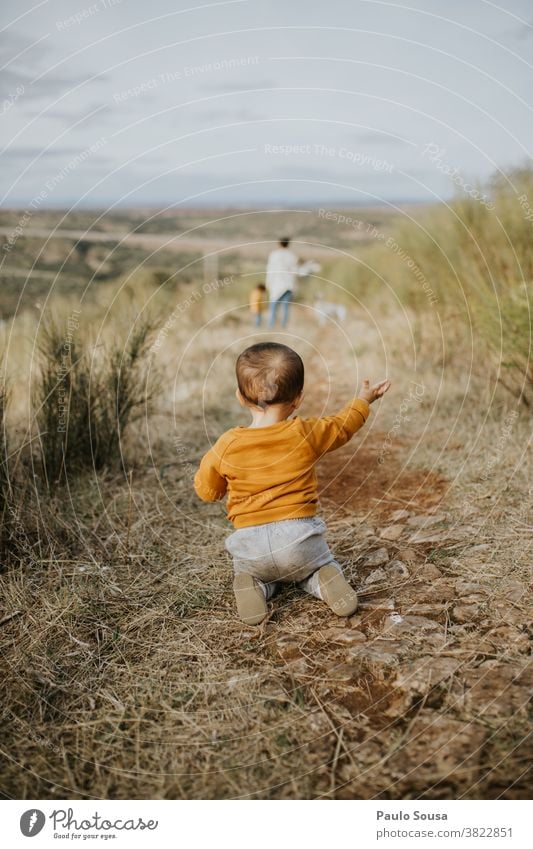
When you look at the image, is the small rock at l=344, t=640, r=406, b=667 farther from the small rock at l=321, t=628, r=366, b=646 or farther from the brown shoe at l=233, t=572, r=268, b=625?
the brown shoe at l=233, t=572, r=268, b=625

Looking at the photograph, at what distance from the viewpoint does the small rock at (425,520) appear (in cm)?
319

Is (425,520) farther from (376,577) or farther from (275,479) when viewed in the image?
(275,479)

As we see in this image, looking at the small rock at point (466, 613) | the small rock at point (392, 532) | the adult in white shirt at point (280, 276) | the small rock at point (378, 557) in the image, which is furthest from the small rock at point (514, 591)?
the adult in white shirt at point (280, 276)

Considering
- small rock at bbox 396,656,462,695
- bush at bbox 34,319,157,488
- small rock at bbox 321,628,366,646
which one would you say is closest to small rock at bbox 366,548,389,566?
small rock at bbox 321,628,366,646

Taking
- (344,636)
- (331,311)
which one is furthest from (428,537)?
(331,311)

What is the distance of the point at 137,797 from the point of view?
1903 mm

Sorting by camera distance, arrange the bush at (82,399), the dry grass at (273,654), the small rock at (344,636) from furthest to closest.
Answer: the bush at (82,399), the small rock at (344,636), the dry grass at (273,654)

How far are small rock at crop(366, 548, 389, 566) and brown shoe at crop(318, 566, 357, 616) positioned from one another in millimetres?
419

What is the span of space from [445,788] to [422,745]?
12 cm

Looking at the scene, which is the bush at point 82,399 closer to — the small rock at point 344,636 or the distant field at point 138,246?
the small rock at point 344,636

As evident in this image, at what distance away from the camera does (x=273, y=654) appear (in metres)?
2.33

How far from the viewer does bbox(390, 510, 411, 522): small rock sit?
329cm

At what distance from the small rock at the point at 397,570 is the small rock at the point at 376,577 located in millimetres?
24
